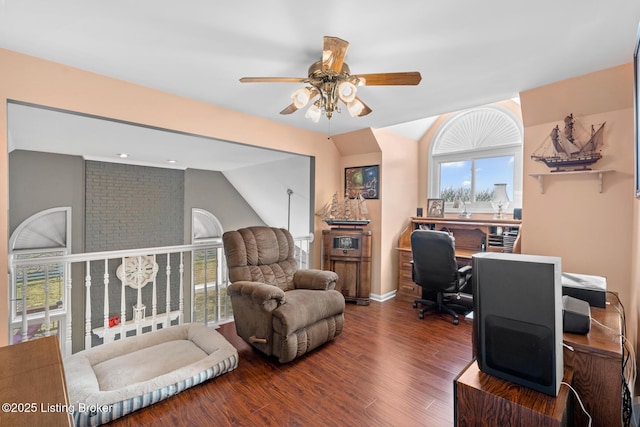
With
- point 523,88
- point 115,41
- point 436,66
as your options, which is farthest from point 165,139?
point 523,88

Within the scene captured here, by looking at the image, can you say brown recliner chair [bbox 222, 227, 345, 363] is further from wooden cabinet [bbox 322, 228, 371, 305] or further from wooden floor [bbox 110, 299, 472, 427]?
wooden cabinet [bbox 322, 228, 371, 305]

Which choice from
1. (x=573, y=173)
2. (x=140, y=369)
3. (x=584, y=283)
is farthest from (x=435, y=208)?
(x=140, y=369)

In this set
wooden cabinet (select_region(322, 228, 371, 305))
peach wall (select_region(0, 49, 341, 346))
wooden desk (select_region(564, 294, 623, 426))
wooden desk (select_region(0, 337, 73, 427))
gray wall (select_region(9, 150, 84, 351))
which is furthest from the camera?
gray wall (select_region(9, 150, 84, 351))

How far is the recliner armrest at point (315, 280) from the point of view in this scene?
2.83 meters

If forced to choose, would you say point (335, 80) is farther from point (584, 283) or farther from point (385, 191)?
point (385, 191)

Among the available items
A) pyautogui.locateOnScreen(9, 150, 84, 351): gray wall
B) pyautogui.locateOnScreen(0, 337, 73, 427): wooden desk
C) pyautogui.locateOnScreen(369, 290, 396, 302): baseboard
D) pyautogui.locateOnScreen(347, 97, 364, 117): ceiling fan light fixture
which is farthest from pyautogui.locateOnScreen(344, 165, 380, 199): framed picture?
pyautogui.locateOnScreen(9, 150, 84, 351): gray wall

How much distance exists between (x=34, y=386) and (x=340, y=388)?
1706 millimetres

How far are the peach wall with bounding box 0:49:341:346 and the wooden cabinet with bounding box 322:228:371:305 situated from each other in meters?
1.39

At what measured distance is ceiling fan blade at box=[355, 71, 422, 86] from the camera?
5.59 feet

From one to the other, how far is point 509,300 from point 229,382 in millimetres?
1921

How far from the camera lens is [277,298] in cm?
228

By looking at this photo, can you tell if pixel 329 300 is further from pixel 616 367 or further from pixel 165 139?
pixel 165 139

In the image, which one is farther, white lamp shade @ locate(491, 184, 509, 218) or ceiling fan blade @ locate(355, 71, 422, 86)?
white lamp shade @ locate(491, 184, 509, 218)

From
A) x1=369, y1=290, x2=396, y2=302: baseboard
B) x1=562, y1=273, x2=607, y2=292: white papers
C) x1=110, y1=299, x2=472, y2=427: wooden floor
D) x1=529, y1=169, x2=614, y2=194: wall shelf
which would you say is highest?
x1=529, y1=169, x2=614, y2=194: wall shelf
